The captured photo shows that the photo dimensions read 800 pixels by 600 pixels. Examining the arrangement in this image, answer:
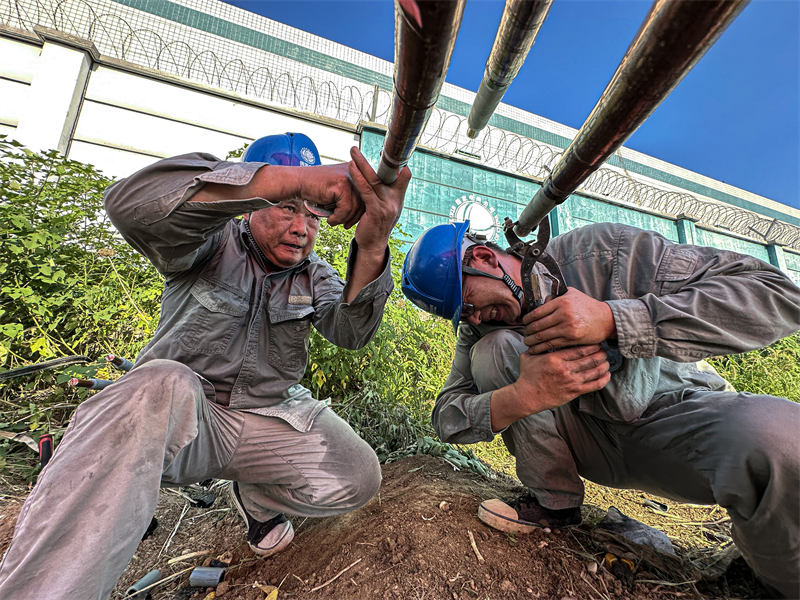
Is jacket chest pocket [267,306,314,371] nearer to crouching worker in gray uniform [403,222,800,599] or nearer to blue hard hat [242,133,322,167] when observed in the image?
crouching worker in gray uniform [403,222,800,599]

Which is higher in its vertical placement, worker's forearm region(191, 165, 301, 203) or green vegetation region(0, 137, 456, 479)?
worker's forearm region(191, 165, 301, 203)

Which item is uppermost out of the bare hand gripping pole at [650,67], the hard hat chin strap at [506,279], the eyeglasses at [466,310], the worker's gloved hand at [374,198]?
the bare hand gripping pole at [650,67]

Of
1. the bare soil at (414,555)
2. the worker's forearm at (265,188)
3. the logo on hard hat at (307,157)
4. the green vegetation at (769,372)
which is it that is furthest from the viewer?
the green vegetation at (769,372)

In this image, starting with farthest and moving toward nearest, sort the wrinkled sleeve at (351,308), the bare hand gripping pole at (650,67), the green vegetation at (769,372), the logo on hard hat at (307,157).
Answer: the green vegetation at (769,372), the logo on hard hat at (307,157), the wrinkled sleeve at (351,308), the bare hand gripping pole at (650,67)

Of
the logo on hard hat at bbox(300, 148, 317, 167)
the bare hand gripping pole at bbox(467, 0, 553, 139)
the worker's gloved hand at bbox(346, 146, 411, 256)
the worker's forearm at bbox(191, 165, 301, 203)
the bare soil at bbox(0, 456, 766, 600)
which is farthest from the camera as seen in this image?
the logo on hard hat at bbox(300, 148, 317, 167)

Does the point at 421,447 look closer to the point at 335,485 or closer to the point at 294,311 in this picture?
the point at 335,485

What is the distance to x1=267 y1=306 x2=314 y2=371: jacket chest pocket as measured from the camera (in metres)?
1.79

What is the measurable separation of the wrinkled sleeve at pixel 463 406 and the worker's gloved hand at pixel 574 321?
18.8 inches

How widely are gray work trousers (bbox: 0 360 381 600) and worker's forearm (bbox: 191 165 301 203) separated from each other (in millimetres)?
621

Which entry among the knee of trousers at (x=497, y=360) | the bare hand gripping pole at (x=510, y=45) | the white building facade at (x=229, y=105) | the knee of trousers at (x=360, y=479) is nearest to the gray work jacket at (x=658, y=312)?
the knee of trousers at (x=497, y=360)

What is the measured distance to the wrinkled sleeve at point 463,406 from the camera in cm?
166

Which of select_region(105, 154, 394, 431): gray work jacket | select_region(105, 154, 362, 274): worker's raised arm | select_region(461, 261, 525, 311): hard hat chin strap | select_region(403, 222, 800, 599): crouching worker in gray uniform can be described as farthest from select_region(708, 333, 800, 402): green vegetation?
select_region(105, 154, 362, 274): worker's raised arm

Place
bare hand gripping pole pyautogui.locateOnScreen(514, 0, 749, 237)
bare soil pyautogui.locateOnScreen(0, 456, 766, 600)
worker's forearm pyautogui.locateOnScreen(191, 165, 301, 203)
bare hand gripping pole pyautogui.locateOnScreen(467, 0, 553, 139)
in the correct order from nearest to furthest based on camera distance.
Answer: bare hand gripping pole pyautogui.locateOnScreen(514, 0, 749, 237) < bare hand gripping pole pyautogui.locateOnScreen(467, 0, 553, 139) < worker's forearm pyautogui.locateOnScreen(191, 165, 301, 203) < bare soil pyautogui.locateOnScreen(0, 456, 766, 600)

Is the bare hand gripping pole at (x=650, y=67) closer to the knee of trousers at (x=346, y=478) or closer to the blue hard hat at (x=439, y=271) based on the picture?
the blue hard hat at (x=439, y=271)
